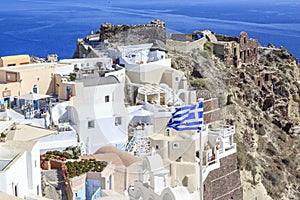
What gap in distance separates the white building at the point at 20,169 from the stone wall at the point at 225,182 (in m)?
5.02

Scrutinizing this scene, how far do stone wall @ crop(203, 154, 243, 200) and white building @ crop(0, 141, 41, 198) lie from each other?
5.02 m

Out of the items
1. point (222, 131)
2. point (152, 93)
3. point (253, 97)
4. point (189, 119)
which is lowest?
point (253, 97)

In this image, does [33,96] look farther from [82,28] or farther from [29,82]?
[82,28]

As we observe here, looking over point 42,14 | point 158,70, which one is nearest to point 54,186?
point 158,70

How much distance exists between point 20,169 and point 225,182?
669 centimetres

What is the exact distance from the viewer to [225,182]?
1425cm

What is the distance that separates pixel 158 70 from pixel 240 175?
3571mm

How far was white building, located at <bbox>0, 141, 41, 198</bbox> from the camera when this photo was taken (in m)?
8.20

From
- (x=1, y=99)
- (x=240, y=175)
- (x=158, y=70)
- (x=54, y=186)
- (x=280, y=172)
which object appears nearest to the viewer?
(x=54, y=186)

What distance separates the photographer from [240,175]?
1530 centimetres

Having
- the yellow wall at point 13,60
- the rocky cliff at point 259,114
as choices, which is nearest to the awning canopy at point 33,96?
the yellow wall at point 13,60

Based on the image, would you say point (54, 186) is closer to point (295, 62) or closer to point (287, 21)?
point (295, 62)

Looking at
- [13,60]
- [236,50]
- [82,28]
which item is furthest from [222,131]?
[82,28]

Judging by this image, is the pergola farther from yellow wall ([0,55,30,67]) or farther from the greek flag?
the greek flag
